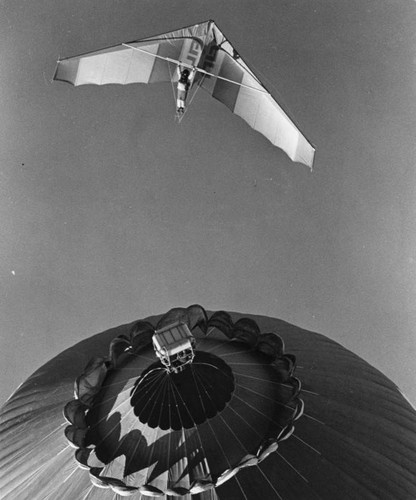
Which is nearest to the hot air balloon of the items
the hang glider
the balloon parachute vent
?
the balloon parachute vent

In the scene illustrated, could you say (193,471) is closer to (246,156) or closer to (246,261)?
(246,261)

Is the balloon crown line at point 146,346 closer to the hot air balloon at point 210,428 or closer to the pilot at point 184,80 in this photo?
the hot air balloon at point 210,428

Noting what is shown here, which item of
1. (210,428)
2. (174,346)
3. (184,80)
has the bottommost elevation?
(210,428)

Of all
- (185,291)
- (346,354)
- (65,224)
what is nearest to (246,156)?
(185,291)

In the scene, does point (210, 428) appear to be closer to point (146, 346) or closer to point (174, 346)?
point (174, 346)

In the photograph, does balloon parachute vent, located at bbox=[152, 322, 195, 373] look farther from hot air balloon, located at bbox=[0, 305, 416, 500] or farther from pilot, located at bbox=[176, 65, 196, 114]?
pilot, located at bbox=[176, 65, 196, 114]

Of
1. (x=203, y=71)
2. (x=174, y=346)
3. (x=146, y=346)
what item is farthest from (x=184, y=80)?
(x=174, y=346)
